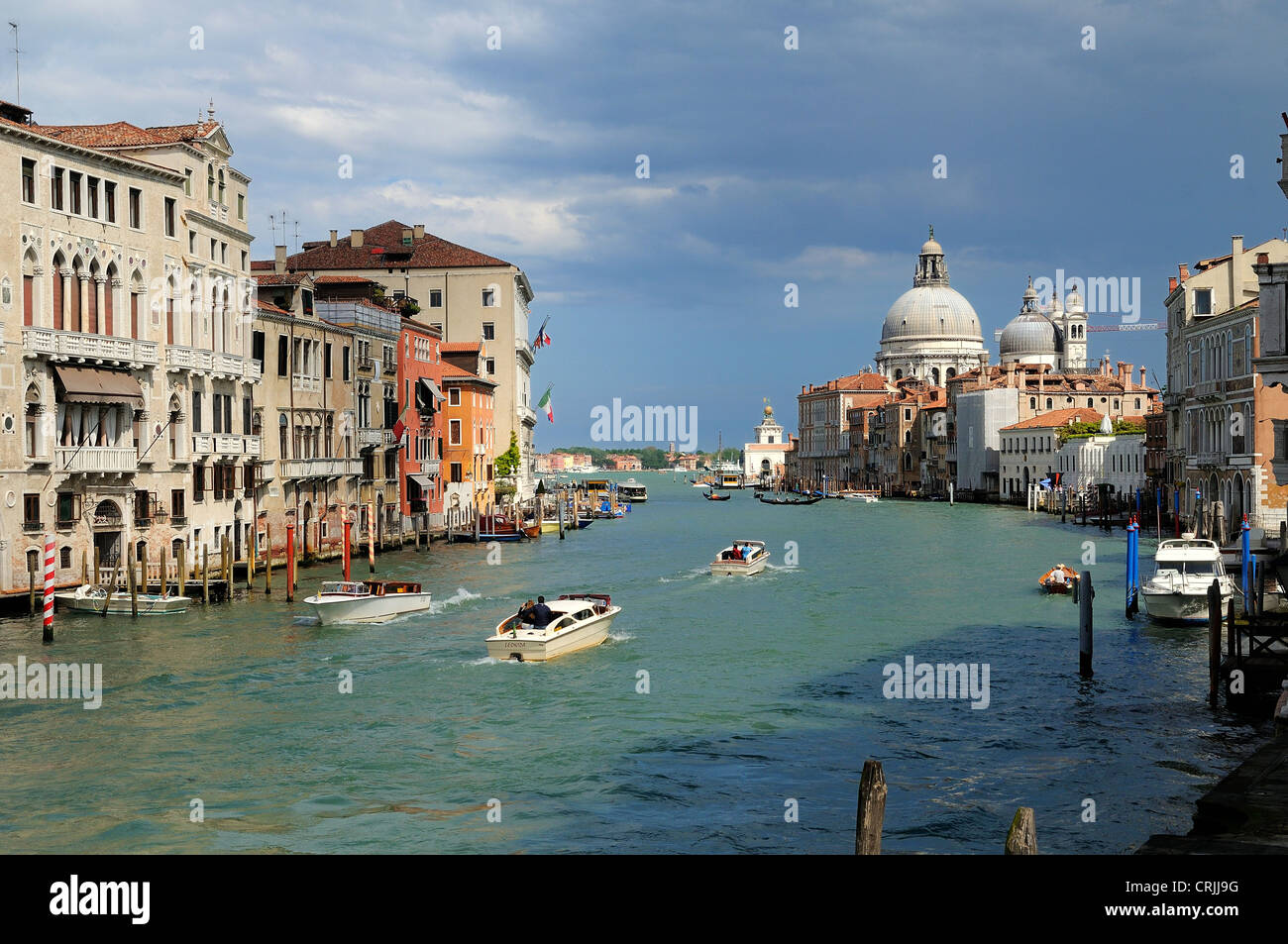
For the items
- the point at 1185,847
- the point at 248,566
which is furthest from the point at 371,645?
the point at 1185,847

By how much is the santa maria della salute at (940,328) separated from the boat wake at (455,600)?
106738 millimetres

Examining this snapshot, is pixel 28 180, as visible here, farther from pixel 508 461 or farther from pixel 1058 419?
pixel 1058 419

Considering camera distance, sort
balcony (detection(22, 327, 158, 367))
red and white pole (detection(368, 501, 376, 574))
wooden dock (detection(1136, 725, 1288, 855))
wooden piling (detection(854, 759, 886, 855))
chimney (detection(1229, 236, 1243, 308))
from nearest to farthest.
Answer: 1. wooden piling (detection(854, 759, 886, 855))
2. wooden dock (detection(1136, 725, 1288, 855))
3. balcony (detection(22, 327, 158, 367))
4. red and white pole (detection(368, 501, 376, 574))
5. chimney (detection(1229, 236, 1243, 308))

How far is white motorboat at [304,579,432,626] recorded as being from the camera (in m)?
24.1

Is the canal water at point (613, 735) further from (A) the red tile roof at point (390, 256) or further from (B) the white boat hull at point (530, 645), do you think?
(A) the red tile roof at point (390, 256)

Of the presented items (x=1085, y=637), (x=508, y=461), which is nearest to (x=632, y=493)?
(x=508, y=461)

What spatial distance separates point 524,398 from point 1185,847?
205 feet

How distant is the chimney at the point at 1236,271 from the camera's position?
43.1 metres

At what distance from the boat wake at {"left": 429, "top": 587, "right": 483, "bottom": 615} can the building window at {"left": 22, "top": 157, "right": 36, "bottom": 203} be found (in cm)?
1148

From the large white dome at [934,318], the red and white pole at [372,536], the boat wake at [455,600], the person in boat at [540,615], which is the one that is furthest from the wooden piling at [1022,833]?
the large white dome at [934,318]

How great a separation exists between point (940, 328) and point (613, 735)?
132718mm

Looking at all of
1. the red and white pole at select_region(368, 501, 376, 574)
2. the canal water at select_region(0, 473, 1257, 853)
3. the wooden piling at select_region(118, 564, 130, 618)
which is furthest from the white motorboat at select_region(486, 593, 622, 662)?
the red and white pole at select_region(368, 501, 376, 574)

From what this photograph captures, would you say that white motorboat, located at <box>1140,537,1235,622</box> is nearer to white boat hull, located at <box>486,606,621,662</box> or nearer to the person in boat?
white boat hull, located at <box>486,606,621,662</box>
